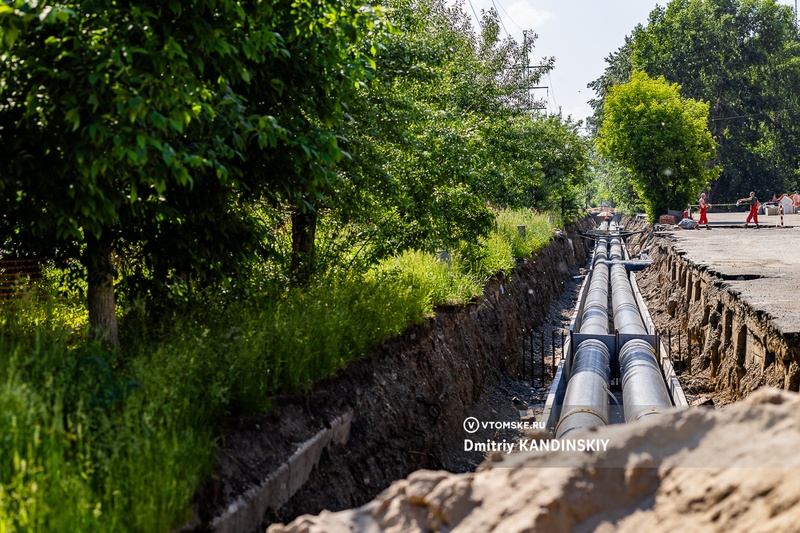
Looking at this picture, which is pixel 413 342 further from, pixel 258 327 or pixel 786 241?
pixel 786 241

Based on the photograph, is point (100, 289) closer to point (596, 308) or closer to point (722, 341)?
point (722, 341)

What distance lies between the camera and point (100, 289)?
624 cm

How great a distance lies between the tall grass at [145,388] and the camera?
3881 millimetres

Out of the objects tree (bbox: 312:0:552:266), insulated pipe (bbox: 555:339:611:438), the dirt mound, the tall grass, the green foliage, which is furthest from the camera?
tree (bbox: 312:0:552:266)

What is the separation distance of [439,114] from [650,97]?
35.0m

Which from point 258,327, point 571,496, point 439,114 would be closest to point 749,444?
point 571,496

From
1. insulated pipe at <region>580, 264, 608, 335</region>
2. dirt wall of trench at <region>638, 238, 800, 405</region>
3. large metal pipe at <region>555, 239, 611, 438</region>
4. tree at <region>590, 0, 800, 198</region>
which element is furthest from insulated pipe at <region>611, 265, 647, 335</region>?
tree at <region>590, 0, 800, 198</region>

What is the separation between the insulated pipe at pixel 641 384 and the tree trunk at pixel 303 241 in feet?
14.3

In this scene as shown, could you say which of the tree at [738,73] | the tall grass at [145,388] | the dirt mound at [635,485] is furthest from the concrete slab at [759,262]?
the tree at [738,73]

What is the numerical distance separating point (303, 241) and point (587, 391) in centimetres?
429

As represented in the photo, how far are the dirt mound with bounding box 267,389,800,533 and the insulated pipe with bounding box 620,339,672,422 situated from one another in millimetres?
4967

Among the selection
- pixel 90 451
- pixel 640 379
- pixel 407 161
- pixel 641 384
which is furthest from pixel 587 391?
pixel 90 451

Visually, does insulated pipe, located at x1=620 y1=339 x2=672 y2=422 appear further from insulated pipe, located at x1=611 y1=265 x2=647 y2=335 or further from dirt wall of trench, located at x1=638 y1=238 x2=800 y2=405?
insulated pipe, located at x1=611 y1=265 x2=647 y2=335

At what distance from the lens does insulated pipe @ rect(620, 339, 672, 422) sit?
9289mm
